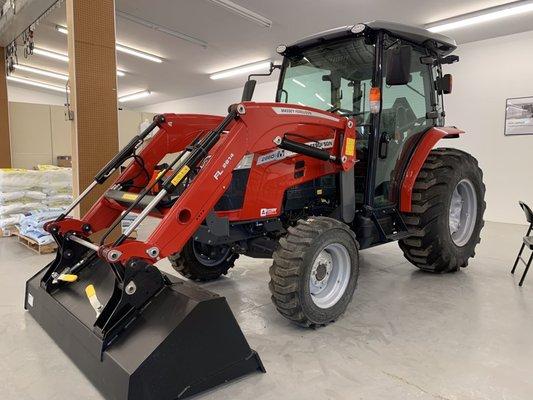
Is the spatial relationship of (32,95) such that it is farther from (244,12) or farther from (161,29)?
(244,12)

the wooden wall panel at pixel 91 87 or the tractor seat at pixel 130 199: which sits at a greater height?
the wooden wall panel at pixel 91 87

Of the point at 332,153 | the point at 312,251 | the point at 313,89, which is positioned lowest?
the point at 312,251

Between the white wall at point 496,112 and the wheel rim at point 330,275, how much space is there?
564 cm

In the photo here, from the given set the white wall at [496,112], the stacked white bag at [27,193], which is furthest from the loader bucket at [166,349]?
the white wall at [496,112]

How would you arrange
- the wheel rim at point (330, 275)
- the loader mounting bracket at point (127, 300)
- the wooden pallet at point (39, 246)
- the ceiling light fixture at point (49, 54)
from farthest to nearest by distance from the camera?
the ceiling light fixture at point (49, 54), the wooden pallet at point (39, 246), the wheel rim at point (330, 275), the loader mounting bracket at point (127, 300)

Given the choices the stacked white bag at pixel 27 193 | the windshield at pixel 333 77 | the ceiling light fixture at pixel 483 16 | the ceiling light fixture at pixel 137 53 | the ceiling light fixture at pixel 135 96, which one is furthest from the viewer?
the ceiling light fixture at pixel 135 96

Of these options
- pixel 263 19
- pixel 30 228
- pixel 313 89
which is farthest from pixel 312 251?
pixel 263 19

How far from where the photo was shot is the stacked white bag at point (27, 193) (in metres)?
5.57

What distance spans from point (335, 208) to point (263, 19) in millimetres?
4733

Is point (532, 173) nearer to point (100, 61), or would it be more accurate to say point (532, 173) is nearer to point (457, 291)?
point (457, 291)

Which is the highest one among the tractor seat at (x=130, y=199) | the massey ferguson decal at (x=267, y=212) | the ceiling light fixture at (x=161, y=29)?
the ceiling light fixture at (x=161, y=29)

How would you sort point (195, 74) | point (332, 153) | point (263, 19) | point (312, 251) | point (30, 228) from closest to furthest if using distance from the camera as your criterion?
point (312, 251) → point (332, 153) → point (30, 228) → point (263, 19) → point (195, 74)

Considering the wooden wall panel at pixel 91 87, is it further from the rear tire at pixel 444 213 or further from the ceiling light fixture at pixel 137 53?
the ceiling light fixture at pixel 137 53

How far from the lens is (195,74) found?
10.8 meters
